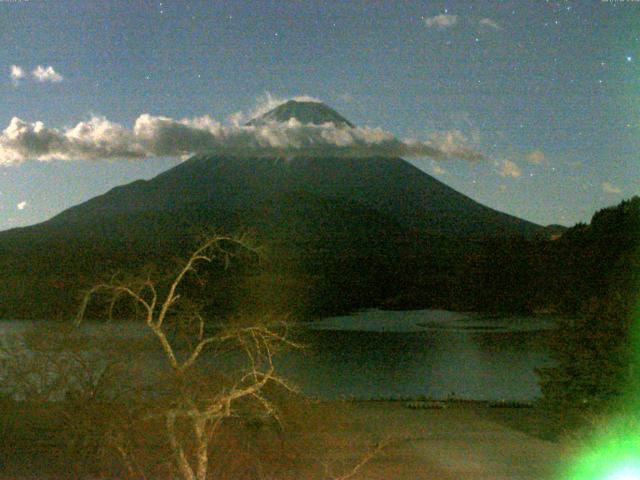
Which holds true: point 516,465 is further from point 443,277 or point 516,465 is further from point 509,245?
point 443,277

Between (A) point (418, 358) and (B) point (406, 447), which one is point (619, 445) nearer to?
(B) point (406, 447)

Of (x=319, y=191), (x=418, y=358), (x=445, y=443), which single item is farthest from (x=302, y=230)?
(x=445, y=443)

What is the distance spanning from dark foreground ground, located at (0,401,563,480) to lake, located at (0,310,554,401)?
216 cm

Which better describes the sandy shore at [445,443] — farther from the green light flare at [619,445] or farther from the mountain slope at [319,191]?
the mountain slope at [319,191]

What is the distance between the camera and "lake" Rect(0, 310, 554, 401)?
18766 millimetres

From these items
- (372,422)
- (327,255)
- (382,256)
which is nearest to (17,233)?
(327,255)

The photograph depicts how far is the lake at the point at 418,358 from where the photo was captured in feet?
61.6

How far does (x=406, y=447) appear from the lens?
9117 mm

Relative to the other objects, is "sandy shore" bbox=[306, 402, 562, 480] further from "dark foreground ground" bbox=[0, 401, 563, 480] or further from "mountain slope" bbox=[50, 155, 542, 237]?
"mountain slope" bbox=[50, 155, 542, 237]

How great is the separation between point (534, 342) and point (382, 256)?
27.7 meters

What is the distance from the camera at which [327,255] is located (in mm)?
54688

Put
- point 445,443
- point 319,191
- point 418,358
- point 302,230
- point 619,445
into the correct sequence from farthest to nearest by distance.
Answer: point 319,191 → point 302,230 → point 418,358 → point 445,443 → point 619,445

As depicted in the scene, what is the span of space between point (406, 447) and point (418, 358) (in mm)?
17507

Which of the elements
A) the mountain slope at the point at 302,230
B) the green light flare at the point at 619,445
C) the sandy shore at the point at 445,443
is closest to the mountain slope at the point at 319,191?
the mountain slope at the point at 302,230
